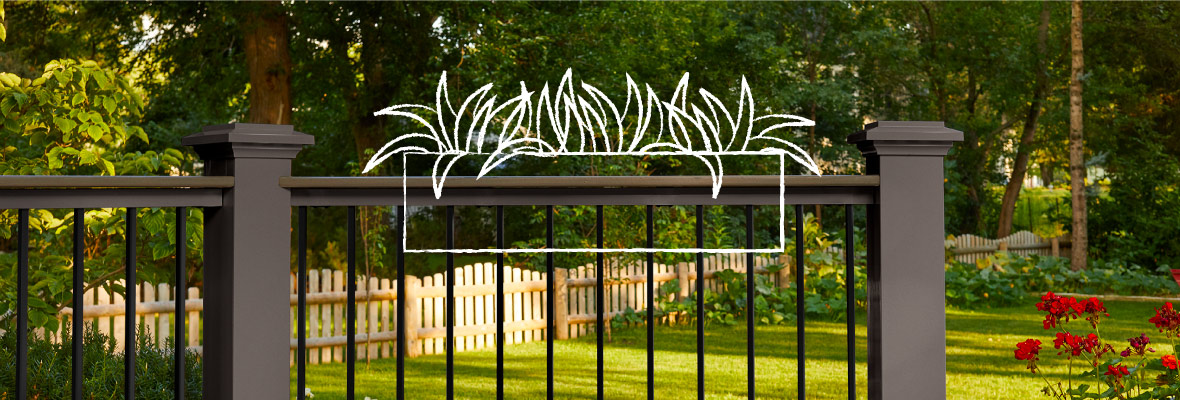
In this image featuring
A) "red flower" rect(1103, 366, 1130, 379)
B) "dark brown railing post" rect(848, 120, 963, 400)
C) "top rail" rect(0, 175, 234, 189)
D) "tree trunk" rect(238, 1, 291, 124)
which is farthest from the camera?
"tree trunk" rect(238, 1, 291, 124)

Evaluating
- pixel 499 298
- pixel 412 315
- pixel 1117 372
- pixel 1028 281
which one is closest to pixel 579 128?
pixel 499 298

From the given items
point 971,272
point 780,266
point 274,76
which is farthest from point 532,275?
point 971,272

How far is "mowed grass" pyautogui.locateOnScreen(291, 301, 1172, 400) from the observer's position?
6.86 metres

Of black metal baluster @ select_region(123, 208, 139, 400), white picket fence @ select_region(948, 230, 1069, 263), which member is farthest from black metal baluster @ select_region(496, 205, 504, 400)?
white picket fence @ select_region(948, 230, 1069, 263)

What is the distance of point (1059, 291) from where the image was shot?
1261cm

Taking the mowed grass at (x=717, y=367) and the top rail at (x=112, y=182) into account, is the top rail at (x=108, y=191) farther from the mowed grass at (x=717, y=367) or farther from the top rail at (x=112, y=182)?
the mowed grass at (x=717, y=367)

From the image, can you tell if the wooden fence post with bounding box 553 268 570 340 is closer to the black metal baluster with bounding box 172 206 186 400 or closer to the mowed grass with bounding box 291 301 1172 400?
the mowed grass with bounding box 291 301 1172 400

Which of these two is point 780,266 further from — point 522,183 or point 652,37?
point 522,183

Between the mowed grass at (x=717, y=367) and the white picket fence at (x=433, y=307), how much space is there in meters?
0.23

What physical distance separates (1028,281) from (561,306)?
23.1 ft

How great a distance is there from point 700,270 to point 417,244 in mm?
13877

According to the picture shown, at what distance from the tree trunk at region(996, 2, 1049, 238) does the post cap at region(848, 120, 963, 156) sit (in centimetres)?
1912

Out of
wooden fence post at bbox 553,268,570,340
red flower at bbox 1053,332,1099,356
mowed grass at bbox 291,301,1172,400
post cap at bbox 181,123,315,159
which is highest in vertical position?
post cap at bbox 181,123,315,159

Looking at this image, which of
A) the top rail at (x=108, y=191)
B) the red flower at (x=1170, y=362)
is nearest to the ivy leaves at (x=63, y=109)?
the top rail at (x=108, y=191)
